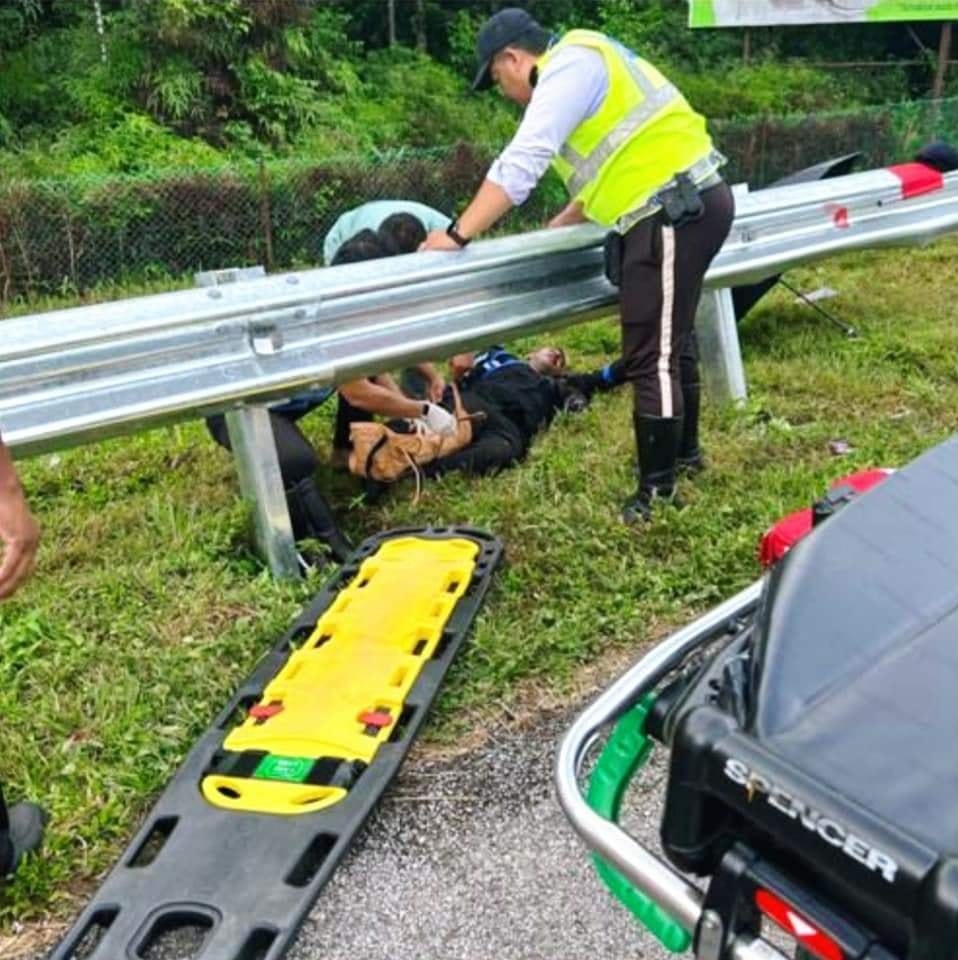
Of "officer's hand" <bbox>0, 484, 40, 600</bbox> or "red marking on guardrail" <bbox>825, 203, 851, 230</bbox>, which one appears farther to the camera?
"red marking on guardrail" <bbox>825, 203, 851, 230</bbox>

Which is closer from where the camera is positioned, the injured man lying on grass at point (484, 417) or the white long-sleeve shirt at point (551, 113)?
the white long-sleeve shirt at point (551, 113)

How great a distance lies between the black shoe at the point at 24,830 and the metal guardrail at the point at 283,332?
37.8 inches

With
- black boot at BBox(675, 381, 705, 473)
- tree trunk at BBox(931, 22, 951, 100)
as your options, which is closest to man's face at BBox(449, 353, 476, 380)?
black boot at BBox(675, 381, 705, 473)

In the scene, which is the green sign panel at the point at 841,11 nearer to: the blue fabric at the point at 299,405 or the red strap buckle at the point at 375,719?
the blue fabric at the point at 299,405

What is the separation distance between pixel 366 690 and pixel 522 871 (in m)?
0.66

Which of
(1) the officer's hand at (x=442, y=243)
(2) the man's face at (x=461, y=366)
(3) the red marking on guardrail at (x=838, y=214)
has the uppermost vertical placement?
(1) the officer's hand at (x=442, y=243)

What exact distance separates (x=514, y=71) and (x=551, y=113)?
A: 1.13ft

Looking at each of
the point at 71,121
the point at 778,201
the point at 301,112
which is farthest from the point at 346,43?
the point at 778,201

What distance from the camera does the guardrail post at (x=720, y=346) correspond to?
468 centimetres

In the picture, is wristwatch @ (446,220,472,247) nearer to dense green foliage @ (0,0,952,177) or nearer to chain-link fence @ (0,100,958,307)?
chain-link fence @ (0,100,958,307)

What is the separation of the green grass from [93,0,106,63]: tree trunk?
1081 centimetres

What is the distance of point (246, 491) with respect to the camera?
11.2 feet

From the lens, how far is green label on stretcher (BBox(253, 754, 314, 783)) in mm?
2414

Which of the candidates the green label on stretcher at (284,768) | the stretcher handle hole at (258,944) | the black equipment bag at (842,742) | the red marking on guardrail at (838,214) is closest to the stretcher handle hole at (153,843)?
the green label on stretcher at (284,768)
